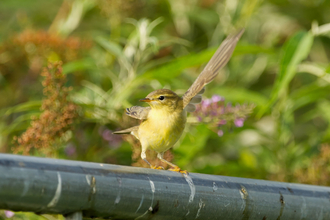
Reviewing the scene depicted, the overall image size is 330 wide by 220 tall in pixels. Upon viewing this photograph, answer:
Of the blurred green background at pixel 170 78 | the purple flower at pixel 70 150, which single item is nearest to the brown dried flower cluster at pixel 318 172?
the blurred green background at pixel 170 78

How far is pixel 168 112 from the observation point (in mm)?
2264

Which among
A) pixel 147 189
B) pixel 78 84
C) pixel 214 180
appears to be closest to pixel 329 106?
pixel 78 84

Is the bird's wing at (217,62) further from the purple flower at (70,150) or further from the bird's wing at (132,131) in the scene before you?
the purple flower at (70,150)

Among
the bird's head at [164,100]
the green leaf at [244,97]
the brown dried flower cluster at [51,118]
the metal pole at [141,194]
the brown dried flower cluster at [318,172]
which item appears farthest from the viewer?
the green leaf at [244,97]

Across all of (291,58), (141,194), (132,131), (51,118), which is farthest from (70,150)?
(141,194)

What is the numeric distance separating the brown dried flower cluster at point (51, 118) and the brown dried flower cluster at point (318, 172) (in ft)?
4.80

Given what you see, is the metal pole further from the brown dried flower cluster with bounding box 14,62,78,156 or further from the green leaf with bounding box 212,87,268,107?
the green leaf with bounding box 212,87,268,107

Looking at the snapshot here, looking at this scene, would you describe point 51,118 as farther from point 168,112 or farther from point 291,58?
point 291,58

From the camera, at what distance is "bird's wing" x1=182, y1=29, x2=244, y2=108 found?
2.12 meters

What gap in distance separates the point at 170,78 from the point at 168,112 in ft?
1.86

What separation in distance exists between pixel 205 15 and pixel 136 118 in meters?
1.92

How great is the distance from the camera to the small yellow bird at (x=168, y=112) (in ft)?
7.13

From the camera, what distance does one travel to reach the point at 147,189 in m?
1.21

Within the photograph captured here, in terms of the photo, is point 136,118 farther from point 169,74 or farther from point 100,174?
point 100,174
